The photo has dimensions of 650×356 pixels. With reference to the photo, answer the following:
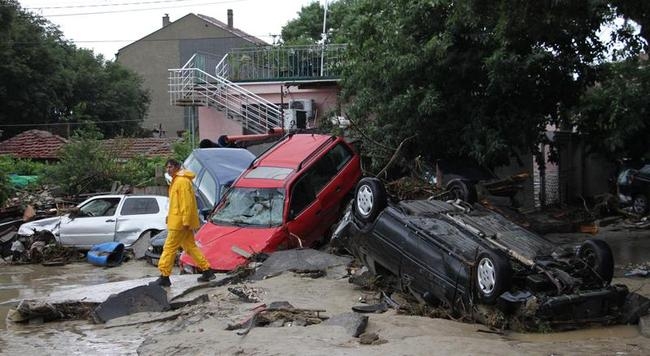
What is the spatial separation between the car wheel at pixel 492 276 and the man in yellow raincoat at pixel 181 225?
419 centimetres

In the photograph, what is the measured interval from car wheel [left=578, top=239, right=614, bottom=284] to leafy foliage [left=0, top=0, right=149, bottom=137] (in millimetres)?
26166

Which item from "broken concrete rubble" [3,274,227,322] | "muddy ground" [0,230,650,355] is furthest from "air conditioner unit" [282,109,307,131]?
"broken concrete rubble" [3,274,227,322]

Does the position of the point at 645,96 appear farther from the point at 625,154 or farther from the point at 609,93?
the point at 625,154

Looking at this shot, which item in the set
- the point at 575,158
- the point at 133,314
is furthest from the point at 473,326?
the point at 575,158

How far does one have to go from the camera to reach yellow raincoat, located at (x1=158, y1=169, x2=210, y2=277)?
30.3ft

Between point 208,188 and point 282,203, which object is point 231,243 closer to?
point 282,203

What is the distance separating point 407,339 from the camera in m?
6.05

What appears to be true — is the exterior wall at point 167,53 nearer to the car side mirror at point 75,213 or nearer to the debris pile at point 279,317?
the car side mirror at point 75,213

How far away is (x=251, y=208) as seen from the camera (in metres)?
11.8

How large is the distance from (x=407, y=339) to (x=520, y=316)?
1.20 metres

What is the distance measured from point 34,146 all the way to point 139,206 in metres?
18.4

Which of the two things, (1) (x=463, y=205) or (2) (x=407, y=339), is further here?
(1) (x=463, y=205)

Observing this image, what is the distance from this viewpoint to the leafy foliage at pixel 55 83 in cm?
3697

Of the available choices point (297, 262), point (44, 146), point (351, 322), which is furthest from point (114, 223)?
point (44, 146)
